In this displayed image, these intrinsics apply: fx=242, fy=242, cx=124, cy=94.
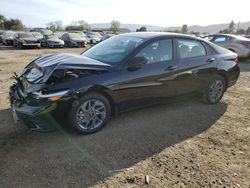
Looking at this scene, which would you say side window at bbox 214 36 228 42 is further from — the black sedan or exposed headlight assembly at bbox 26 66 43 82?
exposed headlight assembly at bbox 26 66 43 82

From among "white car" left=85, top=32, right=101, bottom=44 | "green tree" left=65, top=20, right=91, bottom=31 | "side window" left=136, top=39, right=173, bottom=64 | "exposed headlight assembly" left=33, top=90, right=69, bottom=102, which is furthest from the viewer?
"green tree" left=65, top=20, right=91, bottom=31

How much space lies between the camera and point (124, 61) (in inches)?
154

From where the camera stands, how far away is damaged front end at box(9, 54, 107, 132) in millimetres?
3283

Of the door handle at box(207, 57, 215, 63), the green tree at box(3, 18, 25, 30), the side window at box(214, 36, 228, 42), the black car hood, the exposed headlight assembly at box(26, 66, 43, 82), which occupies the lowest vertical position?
the side window at box(214, 36, 228, 42)

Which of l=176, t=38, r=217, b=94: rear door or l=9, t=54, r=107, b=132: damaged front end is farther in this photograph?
l=176, t=38, r=217, b=94: rear door

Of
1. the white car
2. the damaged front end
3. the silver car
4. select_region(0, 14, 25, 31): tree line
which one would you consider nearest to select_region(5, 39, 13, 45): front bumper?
the white car

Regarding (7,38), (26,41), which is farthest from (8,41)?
(26,41)

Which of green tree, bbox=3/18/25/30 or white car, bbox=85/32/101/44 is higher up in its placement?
green tree, bbox=3/18/25/30

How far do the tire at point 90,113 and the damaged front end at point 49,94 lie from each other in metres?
0.15

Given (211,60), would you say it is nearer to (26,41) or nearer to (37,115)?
(37,115)

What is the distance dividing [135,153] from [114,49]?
1.94 m

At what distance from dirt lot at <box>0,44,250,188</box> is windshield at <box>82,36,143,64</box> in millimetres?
1129

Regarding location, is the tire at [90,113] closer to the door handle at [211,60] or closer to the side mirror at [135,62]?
the side mirror at [135,62]

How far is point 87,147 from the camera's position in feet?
11.2
